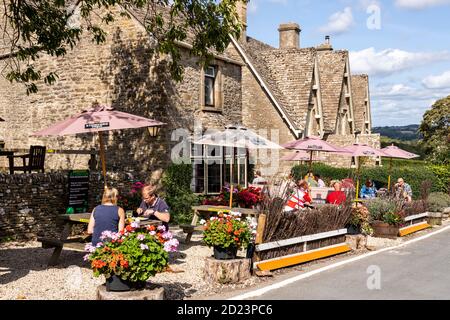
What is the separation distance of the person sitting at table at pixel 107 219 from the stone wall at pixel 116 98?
1014 centimetres

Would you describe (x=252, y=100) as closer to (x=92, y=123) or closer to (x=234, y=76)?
(x=234, y=76)

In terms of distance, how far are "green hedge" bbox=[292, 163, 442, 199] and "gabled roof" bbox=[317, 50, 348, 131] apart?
4798 mm

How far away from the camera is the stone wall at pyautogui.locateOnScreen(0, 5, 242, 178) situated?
1866cm

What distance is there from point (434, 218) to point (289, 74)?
12.2 meters

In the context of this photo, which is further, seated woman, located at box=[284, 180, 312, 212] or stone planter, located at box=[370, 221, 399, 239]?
stone planter, located at box=[370, 221, 399, 239]

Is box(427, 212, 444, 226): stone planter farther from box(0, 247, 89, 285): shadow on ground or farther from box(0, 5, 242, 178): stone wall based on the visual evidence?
box(0, 247, 89, 285): shadow on ground

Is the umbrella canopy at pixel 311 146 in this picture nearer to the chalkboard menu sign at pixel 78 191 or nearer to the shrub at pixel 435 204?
the shrub at pixel 435 204

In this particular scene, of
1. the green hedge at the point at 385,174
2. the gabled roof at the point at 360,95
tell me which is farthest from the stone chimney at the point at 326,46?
the green hedge at the point at 385,174

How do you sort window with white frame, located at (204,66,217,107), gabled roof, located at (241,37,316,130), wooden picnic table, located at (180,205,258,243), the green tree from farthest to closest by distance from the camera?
1. the green tree
2. gabled roof, located at (241,37,316,130)
3. window with white frame, located at (204,66,217,107)
4. wooden picnic table, located at (180,205,258,243)

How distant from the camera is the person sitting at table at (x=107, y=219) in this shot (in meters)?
8.22

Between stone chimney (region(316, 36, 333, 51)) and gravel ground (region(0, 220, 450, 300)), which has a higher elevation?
stone chimney (region(316, 36, 333, 51))

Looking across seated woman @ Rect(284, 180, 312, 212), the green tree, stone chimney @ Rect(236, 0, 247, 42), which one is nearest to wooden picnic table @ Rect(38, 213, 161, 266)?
seated woman @ Rect(284, 180, 312, 212)

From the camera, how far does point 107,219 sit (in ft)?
26.9

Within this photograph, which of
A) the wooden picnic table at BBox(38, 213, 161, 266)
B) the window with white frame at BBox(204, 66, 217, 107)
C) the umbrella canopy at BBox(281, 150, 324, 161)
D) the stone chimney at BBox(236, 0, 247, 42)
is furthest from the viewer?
the stone chimney at BBox(236, 0, 247, 42)
